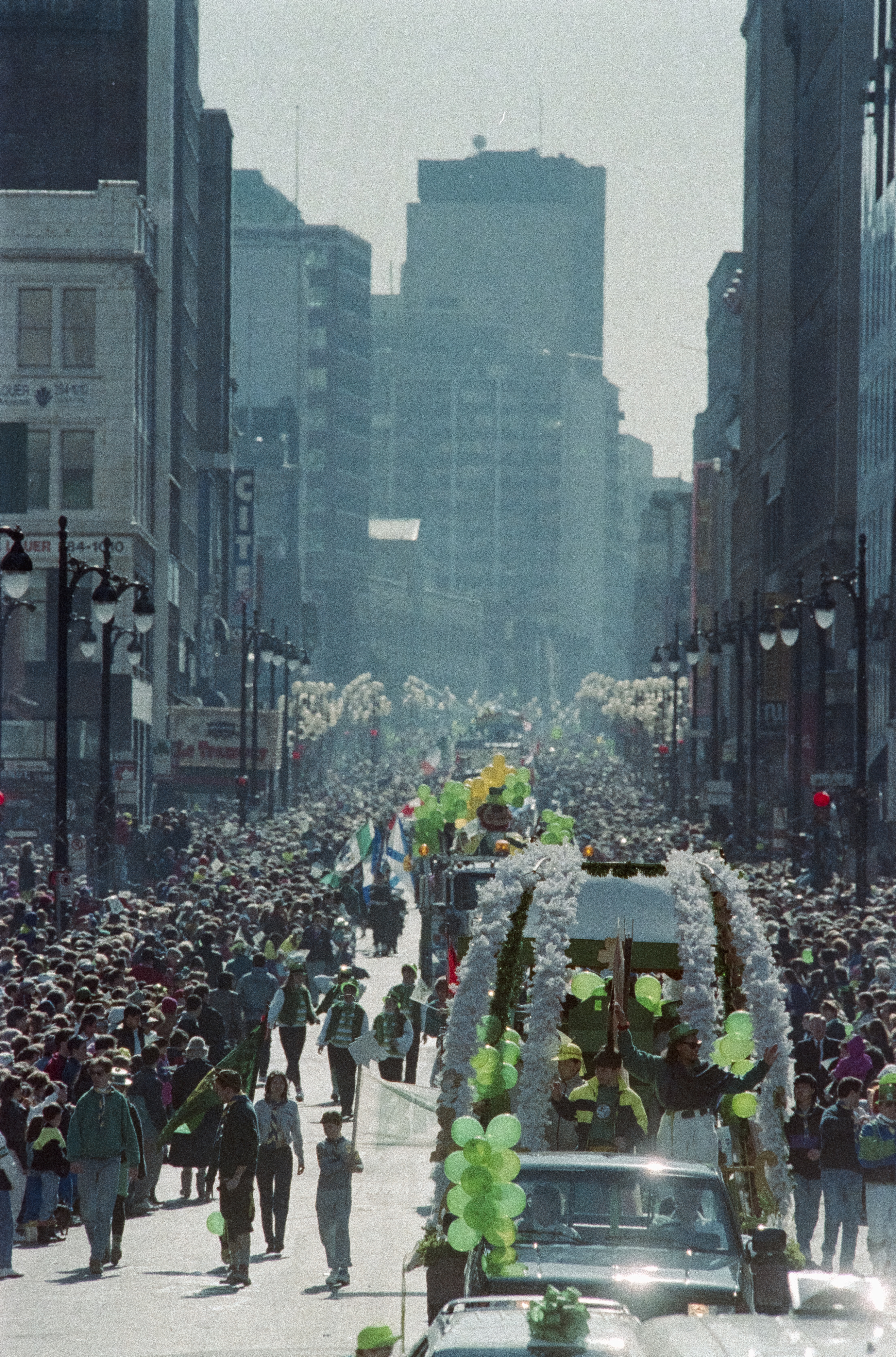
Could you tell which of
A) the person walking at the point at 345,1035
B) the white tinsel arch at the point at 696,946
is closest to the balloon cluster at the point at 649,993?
the white tinsel arch at the point at 696,946

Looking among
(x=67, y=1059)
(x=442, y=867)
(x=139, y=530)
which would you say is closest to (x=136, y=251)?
(x=139, y=530)

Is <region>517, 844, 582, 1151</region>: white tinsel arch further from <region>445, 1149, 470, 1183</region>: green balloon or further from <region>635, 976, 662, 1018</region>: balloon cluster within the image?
<region>445, 1149, 470, 1183</region>: green balloon

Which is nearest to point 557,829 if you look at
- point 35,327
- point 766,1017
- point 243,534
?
point 766,1017

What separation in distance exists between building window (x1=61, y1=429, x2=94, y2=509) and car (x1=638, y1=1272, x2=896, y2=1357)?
6986 centimetres

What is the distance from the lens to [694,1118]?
45.1 feet

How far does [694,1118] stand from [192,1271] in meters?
4.35

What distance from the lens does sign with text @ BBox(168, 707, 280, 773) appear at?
78.2 meters

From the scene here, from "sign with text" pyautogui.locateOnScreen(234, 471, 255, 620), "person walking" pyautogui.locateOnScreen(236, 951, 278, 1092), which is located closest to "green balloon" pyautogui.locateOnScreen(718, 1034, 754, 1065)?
"person walking" pyautogui.locateOnScreen(236, 951, 278, 1092)

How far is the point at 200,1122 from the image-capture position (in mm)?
18703

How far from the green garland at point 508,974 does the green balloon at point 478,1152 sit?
413cm

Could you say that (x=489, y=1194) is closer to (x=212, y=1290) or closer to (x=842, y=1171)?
(x=212, y=1290)

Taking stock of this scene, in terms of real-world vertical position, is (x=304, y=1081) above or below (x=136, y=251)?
below

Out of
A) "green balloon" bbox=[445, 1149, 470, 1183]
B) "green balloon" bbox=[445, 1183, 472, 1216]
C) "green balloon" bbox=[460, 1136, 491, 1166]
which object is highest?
"green balloon" bbox=[460, 1136, 491, 1166]

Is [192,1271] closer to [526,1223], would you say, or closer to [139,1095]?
[139,1095]
